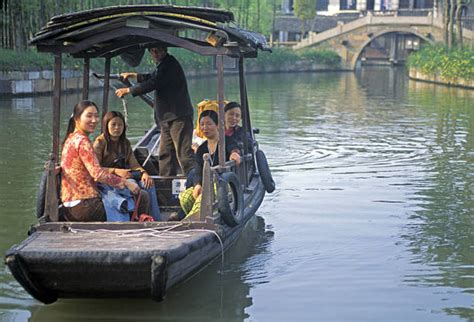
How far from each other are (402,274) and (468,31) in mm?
38152

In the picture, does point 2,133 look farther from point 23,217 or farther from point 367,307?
point 367,307

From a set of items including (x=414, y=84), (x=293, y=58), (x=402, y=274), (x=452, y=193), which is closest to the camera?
(x=402, y=274)

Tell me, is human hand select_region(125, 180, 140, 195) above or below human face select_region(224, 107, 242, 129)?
below

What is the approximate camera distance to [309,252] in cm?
805

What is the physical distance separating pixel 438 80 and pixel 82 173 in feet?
96.8

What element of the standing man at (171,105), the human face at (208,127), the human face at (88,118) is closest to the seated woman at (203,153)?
the human face at (208,127)

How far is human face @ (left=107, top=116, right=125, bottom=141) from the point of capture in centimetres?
703

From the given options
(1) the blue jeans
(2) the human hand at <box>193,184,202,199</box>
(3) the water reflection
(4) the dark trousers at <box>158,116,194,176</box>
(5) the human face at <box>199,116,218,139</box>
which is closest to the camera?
(1) the blue jeans

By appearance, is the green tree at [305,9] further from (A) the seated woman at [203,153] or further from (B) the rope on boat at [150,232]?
(B) the rope on boat at [150,232]

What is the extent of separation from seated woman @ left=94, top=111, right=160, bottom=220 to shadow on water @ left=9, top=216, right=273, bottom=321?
2.16ft

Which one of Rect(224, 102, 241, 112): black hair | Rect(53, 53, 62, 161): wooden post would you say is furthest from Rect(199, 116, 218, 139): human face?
Rect(53, 53, 62, 161): wooden post

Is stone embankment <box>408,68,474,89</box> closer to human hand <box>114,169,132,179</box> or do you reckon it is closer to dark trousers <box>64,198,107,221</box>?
human hand <box>114,169,132,179</box>

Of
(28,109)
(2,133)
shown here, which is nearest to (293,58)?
(28,109)

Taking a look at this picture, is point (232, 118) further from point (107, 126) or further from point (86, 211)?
point (86, 211)
